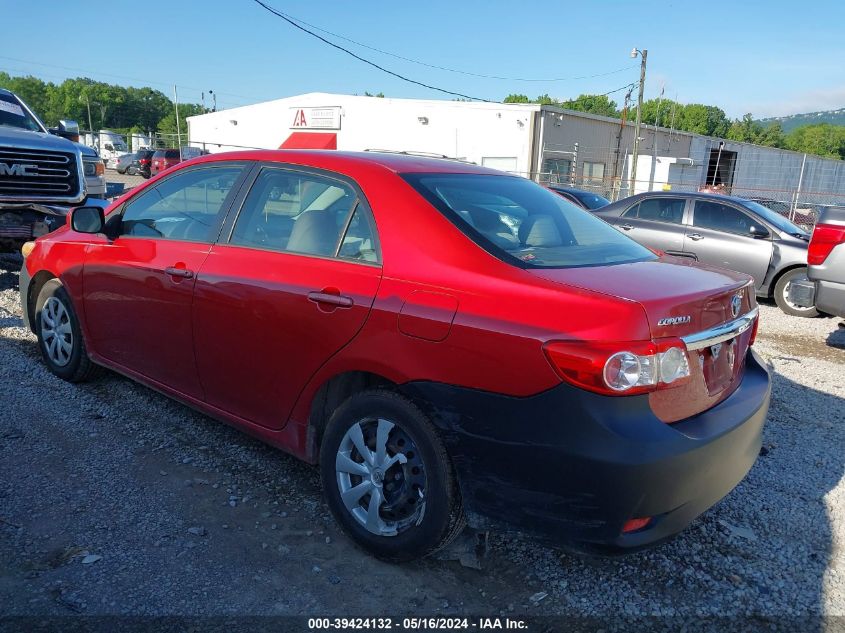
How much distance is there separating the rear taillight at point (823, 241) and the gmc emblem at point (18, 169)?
861 cm

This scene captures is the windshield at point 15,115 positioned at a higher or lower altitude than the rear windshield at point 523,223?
higher

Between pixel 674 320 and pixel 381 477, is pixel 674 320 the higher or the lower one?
the higher one

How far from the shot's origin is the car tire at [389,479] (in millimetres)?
2594

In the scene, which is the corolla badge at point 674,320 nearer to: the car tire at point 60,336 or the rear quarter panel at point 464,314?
the rear quarter panel at point 464,314

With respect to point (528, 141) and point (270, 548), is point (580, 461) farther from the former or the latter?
point (528, 141)

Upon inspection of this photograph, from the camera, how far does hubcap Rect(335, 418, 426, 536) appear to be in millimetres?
2713

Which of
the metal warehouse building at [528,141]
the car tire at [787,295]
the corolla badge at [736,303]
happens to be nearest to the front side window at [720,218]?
the car tire at [787,295]

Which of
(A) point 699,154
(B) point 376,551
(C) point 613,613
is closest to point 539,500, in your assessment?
(C) point 613,613

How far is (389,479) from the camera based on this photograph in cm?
279

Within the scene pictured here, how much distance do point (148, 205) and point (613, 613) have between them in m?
3.41

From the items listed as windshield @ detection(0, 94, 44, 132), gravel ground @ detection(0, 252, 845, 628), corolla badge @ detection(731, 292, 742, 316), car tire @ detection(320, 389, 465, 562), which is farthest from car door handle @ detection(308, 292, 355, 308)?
windshield @ detection(0, 94, 44, 132)

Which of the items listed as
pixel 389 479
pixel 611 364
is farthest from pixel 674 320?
pixel 389 479

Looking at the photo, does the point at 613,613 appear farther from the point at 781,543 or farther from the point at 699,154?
the point at 699,154

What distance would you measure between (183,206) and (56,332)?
170cm
